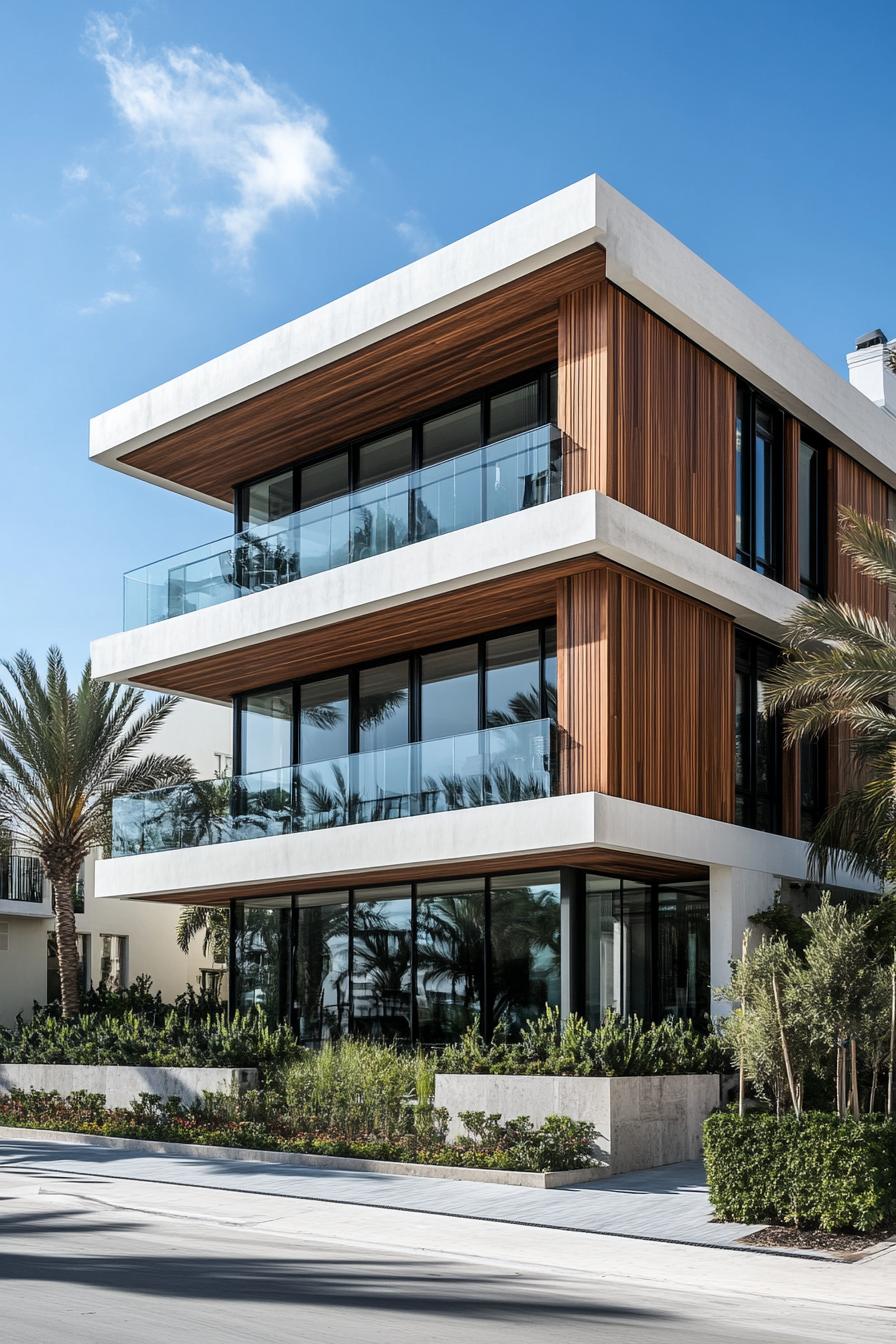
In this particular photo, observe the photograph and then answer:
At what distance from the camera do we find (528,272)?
62.8 feet

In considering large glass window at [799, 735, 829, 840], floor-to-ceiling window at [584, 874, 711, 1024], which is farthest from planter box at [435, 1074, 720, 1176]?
large glass window at [799, 735, 829, 840]

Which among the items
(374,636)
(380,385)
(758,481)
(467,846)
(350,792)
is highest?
(380,385)

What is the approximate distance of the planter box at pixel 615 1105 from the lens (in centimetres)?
1645

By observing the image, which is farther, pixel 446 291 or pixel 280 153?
pixel 446 291

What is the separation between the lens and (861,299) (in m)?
21.6

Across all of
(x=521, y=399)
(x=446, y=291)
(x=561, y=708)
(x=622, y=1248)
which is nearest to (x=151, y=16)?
(x=446, y=291)

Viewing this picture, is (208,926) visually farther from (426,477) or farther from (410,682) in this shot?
(426,477)

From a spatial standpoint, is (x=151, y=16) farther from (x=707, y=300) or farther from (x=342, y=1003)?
(x=342, y=1003)

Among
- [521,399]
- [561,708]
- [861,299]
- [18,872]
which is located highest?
[861,299]

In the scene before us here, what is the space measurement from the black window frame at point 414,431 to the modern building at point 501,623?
0.20ft

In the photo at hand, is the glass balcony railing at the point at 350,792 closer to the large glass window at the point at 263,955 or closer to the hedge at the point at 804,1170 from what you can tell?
the large glass window at the point at 263,955

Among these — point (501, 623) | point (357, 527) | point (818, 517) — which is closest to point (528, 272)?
point (357, 527)

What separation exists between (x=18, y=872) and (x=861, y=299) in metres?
25.3

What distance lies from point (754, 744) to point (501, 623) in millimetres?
4173
